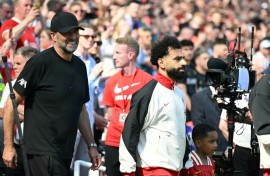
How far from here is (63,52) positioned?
909 cm

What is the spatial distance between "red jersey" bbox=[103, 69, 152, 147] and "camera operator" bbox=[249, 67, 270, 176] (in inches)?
79.2

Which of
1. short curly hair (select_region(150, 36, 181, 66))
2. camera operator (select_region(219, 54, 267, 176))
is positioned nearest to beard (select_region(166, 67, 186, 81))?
short curly hair (select_region(150, 36, 181, 66))

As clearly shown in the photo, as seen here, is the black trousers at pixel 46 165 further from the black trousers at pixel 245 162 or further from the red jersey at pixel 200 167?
the black trousers at pixel 245 162

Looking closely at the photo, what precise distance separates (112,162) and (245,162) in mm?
1789

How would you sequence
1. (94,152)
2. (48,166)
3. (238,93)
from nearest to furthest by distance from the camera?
1. (48,166)
2. (94,152)
3. (238,93)

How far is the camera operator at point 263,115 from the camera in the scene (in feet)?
31.7

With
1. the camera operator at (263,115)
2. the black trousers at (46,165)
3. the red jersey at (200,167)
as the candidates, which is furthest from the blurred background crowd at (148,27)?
the black trousers at (46,165)

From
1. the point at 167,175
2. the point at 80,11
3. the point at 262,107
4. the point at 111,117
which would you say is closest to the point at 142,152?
the point at 167,175

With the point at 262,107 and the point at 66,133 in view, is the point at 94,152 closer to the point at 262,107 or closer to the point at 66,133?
the point at 66,133

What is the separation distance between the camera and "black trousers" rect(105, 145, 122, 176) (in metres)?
11.1

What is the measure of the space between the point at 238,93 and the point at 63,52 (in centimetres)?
247

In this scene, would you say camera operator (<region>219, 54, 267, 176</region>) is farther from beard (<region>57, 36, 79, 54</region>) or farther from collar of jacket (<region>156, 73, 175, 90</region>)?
beard (<region>57, 36, 79, 54</region>)

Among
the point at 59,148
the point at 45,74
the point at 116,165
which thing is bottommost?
the point at 116,165

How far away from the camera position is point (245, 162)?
11562mm
